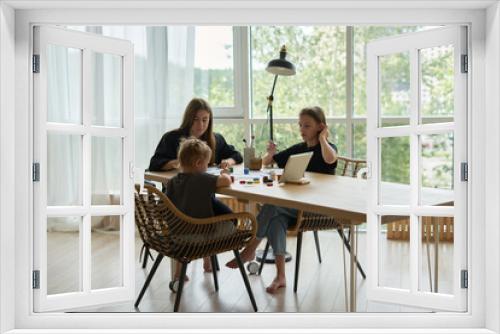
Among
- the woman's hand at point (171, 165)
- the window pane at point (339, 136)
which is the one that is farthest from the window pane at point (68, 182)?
the window pane at point (339, 136)

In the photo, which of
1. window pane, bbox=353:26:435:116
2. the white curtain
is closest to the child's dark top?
the white curtain

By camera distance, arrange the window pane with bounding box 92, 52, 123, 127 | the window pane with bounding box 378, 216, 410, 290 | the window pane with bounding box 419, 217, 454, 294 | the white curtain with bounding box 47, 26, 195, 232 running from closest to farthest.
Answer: the window pane with bounding box 419, 217, 454, 294, the window pane with bounding box 378, 216, 410, 290, the window pane with bounding box 92, 52, 123, 127, the white curtain with bounding box 47, 26, 195, 232

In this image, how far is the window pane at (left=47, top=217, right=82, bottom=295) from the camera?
4.10m

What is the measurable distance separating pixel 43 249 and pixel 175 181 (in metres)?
1.33

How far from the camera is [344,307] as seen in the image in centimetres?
394

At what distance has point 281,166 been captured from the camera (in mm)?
5008

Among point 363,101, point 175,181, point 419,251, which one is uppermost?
point 363,101

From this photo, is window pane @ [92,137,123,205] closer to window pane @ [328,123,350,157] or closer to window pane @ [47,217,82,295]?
window pane @ [47,217,82,295]
